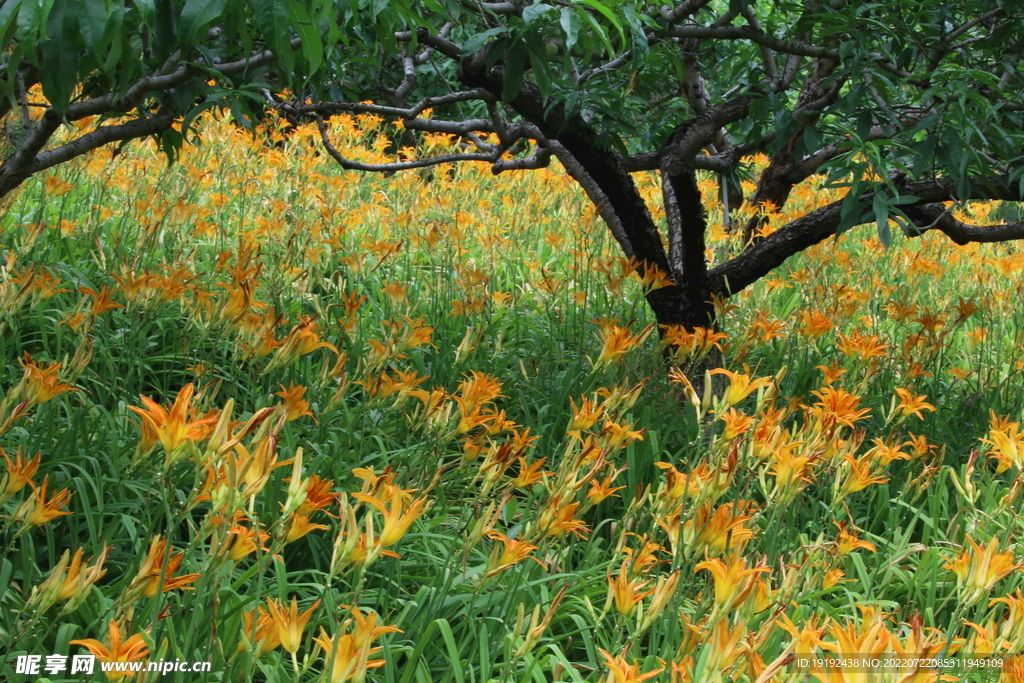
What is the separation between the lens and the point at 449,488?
2291mm

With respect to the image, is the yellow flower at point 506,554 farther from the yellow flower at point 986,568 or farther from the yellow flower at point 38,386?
the yellow flower at point 38,386

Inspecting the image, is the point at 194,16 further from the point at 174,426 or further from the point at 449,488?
the point at 449,488

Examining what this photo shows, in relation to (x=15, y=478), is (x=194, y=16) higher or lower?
higher

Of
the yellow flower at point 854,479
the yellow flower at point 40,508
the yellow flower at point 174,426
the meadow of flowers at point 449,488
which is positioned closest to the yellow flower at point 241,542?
the meadow of flowers at point 449,488

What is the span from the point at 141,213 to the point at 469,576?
2.13 m

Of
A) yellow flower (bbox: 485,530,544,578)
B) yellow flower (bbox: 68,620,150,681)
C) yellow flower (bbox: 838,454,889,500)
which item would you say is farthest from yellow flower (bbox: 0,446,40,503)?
yellow flower (bbox: 838,454,889,500)

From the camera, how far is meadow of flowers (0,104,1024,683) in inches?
48.4

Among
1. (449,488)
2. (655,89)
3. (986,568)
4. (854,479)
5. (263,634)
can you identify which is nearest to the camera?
(263,634)

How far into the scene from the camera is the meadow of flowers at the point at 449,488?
123 centimetres

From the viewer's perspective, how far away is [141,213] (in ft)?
10.9

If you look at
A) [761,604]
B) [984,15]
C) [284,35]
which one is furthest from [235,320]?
[984,15]

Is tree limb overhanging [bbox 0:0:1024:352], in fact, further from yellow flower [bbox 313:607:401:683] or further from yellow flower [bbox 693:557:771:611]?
yellow flower [bbox 693:557:771:611]

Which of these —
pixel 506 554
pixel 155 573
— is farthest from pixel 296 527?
pixel 506 554

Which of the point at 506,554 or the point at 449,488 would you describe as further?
the point at 449,488
